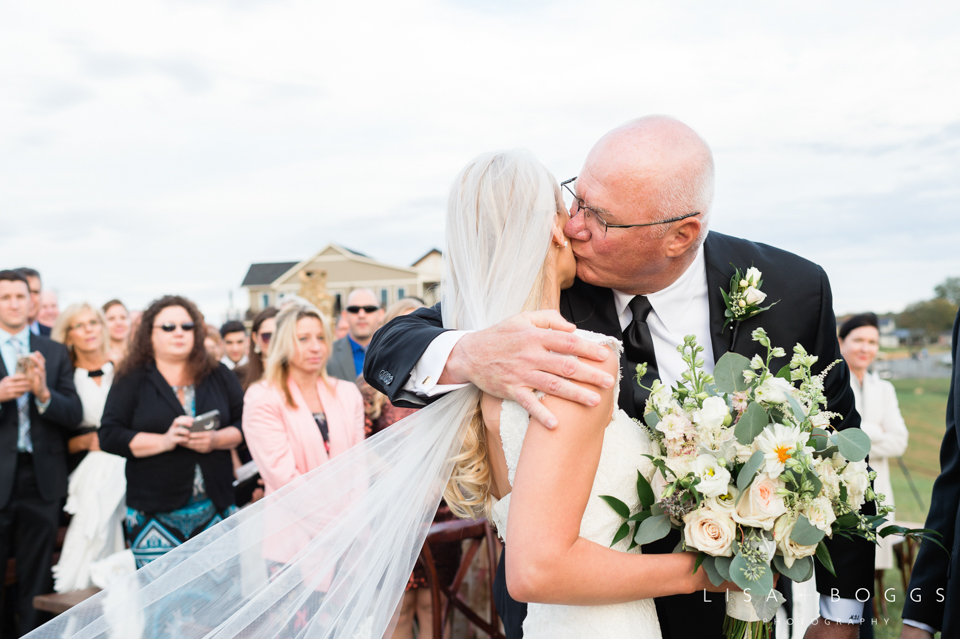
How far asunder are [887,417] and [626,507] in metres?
5.34

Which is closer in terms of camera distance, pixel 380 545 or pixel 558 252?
pixel 380 545

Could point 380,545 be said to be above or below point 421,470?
below

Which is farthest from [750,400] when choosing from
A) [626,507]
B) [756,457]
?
[626,507]

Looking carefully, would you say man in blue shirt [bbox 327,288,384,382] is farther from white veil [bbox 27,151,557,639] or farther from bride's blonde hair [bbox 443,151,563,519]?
bride's blonde hair [bbox 443,151,563,519]

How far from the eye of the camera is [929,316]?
22438 millimetres

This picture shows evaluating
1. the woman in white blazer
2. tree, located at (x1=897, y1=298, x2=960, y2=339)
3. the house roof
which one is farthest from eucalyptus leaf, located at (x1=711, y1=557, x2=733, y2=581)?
the house roof

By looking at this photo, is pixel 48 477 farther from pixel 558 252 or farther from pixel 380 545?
pixel 558 252

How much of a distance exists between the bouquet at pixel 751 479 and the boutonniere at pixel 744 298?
1.36 feet

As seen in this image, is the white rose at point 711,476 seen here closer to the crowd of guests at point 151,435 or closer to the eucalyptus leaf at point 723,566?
the eucalyptus leaf at point 723,566

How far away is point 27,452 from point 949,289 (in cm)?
2875

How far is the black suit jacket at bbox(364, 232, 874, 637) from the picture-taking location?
7.90ft

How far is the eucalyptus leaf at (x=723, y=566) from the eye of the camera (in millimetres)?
1792

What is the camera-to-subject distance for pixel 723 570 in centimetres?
180

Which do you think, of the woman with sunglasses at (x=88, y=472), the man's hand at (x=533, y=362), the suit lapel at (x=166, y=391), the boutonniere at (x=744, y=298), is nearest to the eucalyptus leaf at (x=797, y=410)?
the man's hand at (x=533, y=362)
